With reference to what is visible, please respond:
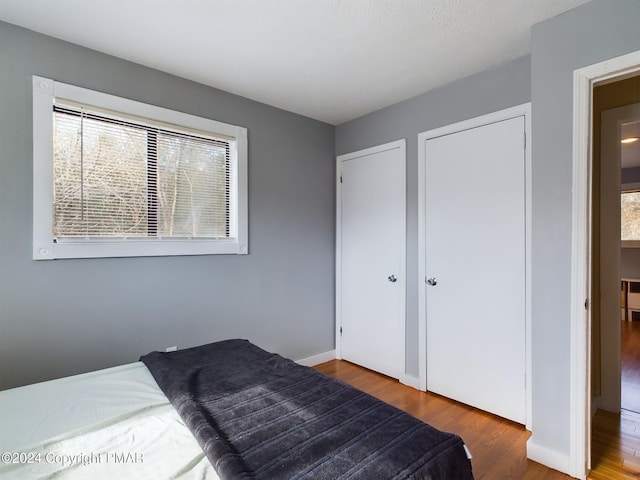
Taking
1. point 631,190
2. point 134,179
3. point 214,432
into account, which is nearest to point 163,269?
point 134,179

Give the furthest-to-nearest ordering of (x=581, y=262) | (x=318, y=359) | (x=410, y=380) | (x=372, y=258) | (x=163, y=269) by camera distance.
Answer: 1. (x=318, y=359)
2. (x=372, y=258)
3. (x=410, y=380)
4. (x=163, y=269)
5. (x=581, y=262)

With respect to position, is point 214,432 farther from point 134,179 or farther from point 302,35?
point 302,35

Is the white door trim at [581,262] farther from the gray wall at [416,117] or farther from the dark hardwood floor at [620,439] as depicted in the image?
the gray wall at [416,117]

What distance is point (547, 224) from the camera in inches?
71.3

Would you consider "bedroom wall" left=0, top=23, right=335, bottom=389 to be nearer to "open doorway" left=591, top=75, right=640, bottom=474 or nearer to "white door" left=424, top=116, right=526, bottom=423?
"white door" left=424, top=116, right=526, bottom=423

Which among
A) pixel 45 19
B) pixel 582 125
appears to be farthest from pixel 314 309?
pixel 45 19

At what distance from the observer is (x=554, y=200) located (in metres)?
1.78

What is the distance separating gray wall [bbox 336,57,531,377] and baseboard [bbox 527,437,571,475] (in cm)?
103

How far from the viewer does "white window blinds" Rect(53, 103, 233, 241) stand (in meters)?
2.00

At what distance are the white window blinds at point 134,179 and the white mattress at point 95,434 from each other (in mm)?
1043

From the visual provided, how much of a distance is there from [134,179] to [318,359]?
7.78 ft

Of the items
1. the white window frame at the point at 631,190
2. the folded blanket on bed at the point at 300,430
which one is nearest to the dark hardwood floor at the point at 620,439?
the folded blanket on bed at the point at 300,430

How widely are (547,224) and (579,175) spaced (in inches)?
11.5

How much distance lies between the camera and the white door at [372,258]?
9.63 ft
